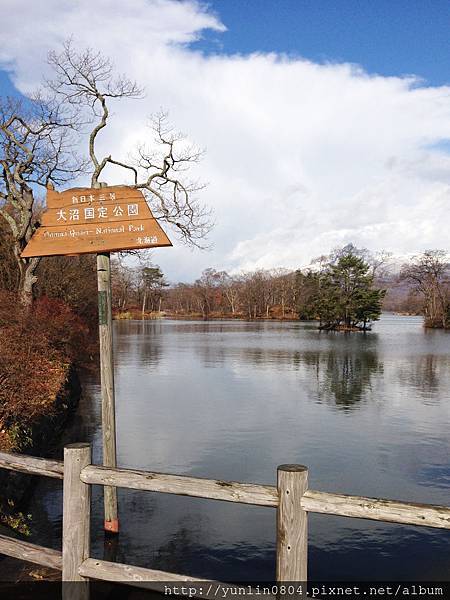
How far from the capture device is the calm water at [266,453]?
621 centimetres

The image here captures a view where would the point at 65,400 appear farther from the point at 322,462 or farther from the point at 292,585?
the point at 292,585

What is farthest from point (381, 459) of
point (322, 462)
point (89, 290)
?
point (89, 290)

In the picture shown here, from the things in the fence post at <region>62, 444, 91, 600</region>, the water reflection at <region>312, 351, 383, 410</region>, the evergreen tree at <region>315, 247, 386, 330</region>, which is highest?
the evergreen tree at <region>315, 247, 386, 330</region>

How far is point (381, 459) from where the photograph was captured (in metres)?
9.95

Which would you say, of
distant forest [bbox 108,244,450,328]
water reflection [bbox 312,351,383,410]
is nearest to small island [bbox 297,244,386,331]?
distant forest [bbox 108,244,450,328]

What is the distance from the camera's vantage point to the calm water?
6.21 m

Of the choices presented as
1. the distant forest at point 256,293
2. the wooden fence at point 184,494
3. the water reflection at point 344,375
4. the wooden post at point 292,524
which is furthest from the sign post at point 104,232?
the distant forest at point 256,293

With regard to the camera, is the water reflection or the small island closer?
the water reflection

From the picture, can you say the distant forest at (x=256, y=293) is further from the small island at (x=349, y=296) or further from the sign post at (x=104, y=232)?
the sign post at (x=104, y=232)

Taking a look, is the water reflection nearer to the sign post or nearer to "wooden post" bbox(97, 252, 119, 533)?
Result: "wooden post" bbox(97, 252, 119, 533)

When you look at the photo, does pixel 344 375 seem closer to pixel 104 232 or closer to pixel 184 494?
pixel 104 232

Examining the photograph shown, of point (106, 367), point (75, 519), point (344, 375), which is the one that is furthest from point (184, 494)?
point (344, 375)

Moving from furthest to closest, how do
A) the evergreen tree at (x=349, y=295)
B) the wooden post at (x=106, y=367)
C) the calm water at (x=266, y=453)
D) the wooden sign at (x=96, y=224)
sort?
the evergreen tree at (x=349, y=295), the calm water at (x=266, y=453), the wooden post at (x=106, y=367), the wooden sign at (x=96, y=224)

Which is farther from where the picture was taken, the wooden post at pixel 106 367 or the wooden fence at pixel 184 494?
the wooden post at pixel 106 367
